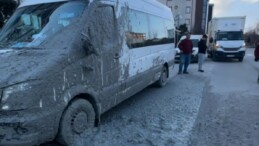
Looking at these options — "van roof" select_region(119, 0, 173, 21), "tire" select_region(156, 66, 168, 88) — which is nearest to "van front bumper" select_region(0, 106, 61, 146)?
"van roof" select_region(119, 0, 173, 21)

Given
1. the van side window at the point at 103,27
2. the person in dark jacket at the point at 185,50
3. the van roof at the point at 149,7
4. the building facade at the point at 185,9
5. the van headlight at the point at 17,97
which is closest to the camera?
the van headlight at the point at 17,97

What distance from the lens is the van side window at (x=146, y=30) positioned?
18.7ft

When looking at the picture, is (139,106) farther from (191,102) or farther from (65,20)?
(65,20)

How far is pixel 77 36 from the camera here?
4035 mm

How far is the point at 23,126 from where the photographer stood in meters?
3.30

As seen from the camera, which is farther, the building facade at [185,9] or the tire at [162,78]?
→ the building facade at [185,9]

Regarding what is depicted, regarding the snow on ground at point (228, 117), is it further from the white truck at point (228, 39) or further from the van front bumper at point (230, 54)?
the white truck at point (228, 39)

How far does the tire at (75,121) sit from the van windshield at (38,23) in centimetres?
103

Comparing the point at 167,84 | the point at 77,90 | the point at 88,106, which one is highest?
the point at 77,90

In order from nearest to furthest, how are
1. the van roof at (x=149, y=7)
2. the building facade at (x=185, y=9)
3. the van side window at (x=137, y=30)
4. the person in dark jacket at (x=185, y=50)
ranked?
1. the van side window at (x=137, y=30)
2. the van roof at (x=149, y=7)
3. the person in dark jacket at (x=185, y=50)
4. the building facade at (x=185, y=9)

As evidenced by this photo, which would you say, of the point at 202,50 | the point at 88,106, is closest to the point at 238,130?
the point at 88,106

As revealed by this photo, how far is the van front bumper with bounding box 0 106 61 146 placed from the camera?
3.28 m

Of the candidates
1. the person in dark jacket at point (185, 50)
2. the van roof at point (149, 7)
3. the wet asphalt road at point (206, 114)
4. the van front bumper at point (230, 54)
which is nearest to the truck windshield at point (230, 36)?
the van front bumper at point (230, 54)

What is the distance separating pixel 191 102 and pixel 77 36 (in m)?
3.82
